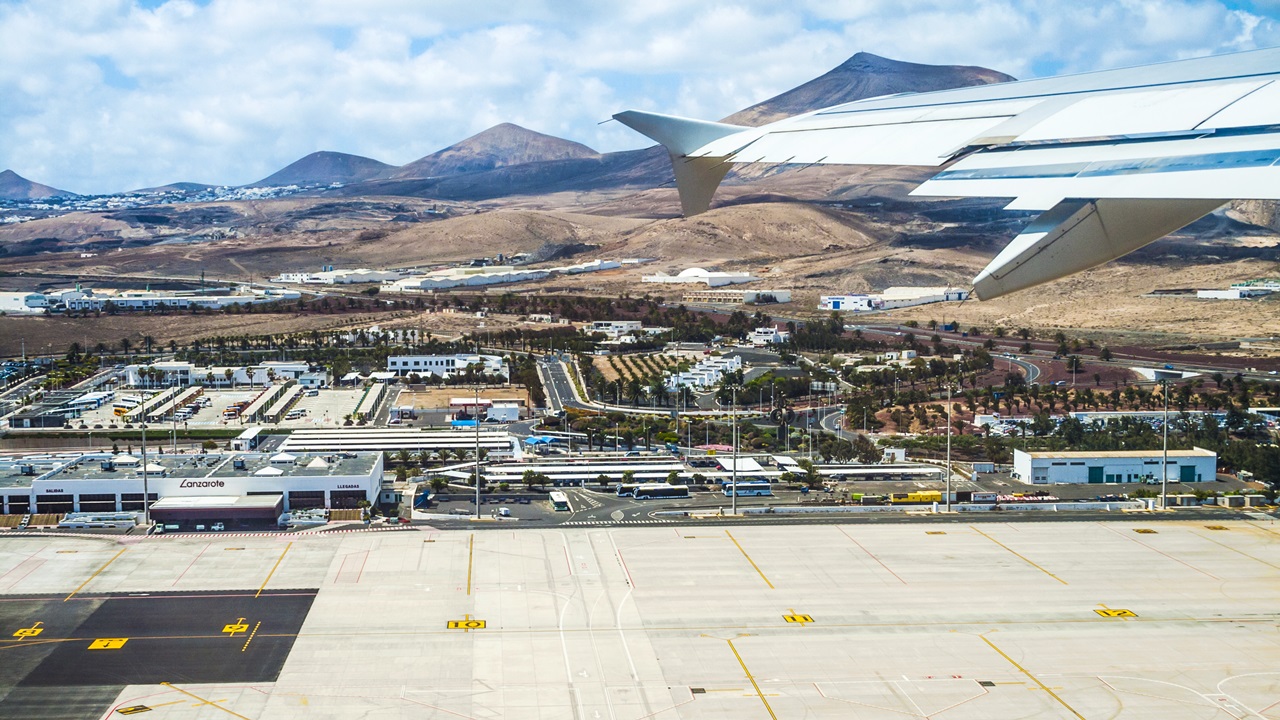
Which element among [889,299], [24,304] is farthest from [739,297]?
[24,304]

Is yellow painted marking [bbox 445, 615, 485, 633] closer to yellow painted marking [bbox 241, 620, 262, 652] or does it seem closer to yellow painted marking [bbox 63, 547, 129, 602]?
yellow painted marking [bbox 241, 620, 262, 652]

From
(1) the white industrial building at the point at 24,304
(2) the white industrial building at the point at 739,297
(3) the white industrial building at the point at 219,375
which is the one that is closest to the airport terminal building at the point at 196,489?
(3) the white industrial building at the point at 219,375

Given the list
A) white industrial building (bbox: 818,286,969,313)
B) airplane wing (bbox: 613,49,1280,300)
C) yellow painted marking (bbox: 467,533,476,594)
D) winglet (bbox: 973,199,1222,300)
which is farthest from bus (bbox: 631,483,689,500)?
white industrial building (bbox: 818,286,969,313)

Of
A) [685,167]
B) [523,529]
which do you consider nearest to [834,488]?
[523,529]

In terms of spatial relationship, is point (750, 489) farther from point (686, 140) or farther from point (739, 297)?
point (739, 297)

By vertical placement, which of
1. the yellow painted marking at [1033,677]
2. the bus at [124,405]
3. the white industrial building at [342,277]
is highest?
the white industrial building at [342,277]

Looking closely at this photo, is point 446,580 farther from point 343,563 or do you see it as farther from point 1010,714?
point 1010,714

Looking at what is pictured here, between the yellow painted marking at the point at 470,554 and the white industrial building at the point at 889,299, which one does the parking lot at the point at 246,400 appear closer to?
the yellow painted marking at the point at 470,554
